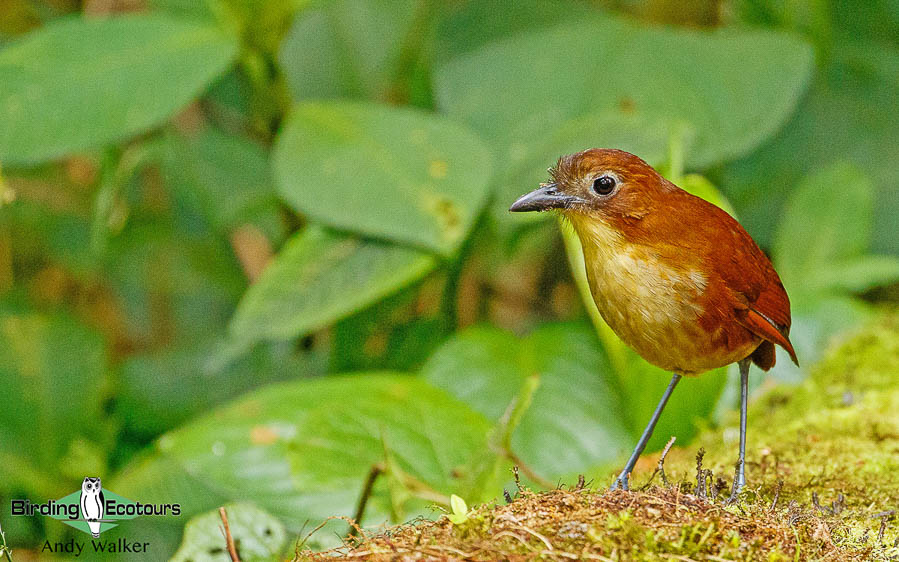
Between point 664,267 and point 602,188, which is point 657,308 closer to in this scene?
point 664,267

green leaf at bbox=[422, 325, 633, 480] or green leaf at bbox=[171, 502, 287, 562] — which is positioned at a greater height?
green leaf at bbox=[422, 325, 633, 480]

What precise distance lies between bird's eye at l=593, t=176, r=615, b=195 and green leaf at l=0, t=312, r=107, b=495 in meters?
2.05

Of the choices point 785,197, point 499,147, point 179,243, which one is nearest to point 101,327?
point 179,243

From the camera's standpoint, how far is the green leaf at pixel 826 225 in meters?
2.93

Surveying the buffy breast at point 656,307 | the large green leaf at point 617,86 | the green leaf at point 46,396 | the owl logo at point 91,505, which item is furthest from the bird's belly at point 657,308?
the green leaf at point 46,396

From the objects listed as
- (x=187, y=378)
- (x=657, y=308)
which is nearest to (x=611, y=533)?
(x=657, y=308)

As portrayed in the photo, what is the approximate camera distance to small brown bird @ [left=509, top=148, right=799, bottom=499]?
1.35 metres

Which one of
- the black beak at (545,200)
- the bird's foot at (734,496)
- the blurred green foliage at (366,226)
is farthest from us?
the blurred green foliage at (366,226)

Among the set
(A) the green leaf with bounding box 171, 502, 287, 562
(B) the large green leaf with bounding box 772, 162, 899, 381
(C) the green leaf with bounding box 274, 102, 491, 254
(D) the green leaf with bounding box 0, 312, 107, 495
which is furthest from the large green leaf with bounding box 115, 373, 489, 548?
(B) the large green leaf with bounding box 772, 162, 899, 381

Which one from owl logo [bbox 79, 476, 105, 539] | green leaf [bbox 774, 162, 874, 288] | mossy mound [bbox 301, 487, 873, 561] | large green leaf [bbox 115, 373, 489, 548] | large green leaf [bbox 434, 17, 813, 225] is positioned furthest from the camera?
green leaf [bbox 774, 162, 874, 288]

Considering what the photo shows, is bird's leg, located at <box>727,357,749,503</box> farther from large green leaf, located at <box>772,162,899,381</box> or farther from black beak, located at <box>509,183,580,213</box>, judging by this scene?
large green leaf, located at <box>772,162,899,381</box>

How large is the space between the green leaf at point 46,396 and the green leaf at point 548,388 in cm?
128

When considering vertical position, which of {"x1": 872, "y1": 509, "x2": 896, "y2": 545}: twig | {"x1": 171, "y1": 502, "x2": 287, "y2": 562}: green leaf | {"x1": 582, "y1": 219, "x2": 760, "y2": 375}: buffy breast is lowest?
{"x1": 171, "y1": 502, "x2": 287, "y2": 562}: green leaf

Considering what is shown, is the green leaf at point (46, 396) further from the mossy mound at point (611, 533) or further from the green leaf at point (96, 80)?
the mossy mound at point (611, 533)
